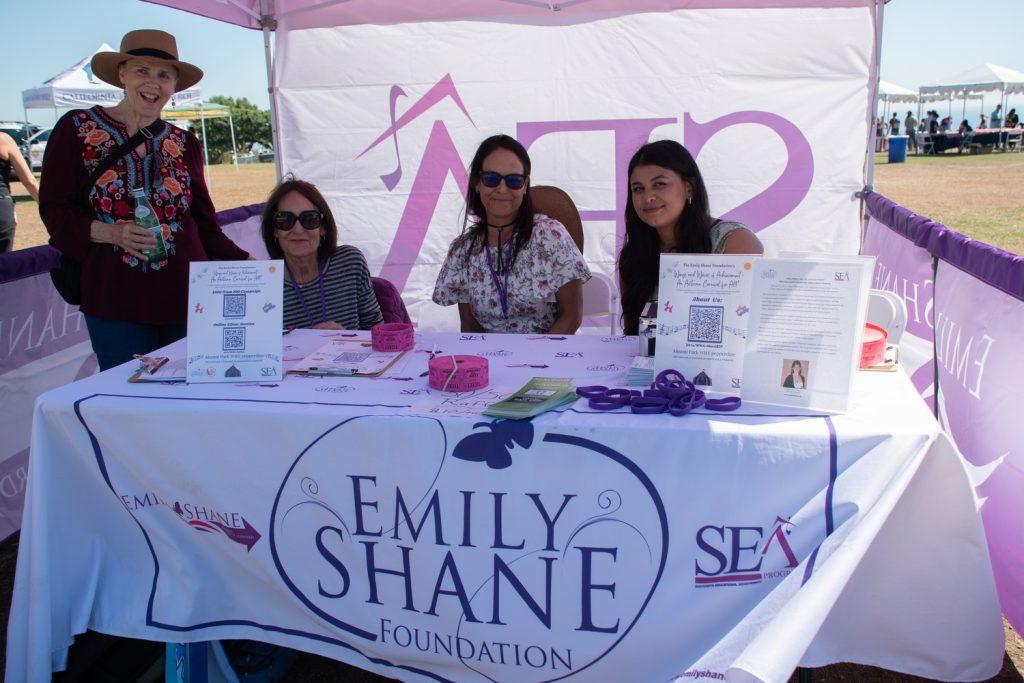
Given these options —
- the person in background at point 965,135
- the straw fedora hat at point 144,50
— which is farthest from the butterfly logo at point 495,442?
the person in background at point 965,135

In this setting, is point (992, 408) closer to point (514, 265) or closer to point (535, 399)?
point (535, 399)

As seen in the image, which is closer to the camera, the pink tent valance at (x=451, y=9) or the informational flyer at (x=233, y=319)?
the informational flyer at (x=233, y=319)

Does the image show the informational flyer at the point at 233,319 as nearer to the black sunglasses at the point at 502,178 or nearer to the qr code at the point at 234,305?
the qr code at the point at 234,305

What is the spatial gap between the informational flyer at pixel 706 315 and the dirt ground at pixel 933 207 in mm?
808

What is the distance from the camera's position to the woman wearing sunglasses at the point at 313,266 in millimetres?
2406

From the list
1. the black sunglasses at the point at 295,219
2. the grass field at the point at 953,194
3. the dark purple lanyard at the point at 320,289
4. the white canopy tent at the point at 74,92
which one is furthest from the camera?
the white canopy tent at the point at 74,92

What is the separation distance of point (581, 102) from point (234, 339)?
3001 mm

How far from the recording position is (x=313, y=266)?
2506 mm

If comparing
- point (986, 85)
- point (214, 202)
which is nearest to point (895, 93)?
point (986, 85)

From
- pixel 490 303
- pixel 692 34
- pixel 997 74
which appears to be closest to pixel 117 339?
pixel 490 303

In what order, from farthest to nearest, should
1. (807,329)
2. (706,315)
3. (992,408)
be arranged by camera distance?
(992,408)
(706,315)
(807,329)

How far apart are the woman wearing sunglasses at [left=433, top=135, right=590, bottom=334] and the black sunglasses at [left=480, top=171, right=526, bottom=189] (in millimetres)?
60

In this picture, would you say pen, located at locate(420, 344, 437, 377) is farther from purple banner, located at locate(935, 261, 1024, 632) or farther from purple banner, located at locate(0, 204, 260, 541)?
purple banner, located at locate(0, 204, 260, 541)

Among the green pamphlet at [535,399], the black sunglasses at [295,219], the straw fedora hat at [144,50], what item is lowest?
the green pamphlet at [535,399]
